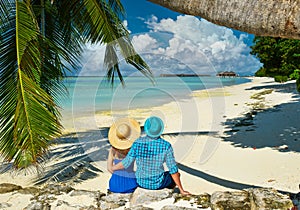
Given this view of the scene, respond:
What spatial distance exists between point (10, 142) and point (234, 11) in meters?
2.39

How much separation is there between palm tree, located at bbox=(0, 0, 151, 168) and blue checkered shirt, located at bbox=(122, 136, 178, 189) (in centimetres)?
82

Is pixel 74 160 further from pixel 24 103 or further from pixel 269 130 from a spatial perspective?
pixel 269 130

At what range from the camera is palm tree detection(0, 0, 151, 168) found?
2.91 metres

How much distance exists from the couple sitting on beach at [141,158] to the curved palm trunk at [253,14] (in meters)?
1.69

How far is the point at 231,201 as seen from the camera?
11.0 feet

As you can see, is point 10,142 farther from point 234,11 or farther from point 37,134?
point 234,11

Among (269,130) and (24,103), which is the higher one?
(24,103)

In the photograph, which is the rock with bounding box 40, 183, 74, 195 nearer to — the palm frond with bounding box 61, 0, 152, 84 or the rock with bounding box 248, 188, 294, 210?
the rock with bounding box 248, 188, 294, 210

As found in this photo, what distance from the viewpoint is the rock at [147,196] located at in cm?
347

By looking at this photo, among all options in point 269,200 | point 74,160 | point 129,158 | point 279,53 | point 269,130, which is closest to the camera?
point 269,200

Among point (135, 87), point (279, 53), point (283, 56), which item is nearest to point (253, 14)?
point (283, 56)

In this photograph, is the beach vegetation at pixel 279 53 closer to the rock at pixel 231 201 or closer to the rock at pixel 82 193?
the rock at pixel 231 201

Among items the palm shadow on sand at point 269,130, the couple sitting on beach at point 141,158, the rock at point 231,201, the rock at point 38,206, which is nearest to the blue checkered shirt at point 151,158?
the couple sitting on beach at point 141,158

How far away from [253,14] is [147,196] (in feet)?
7.70
